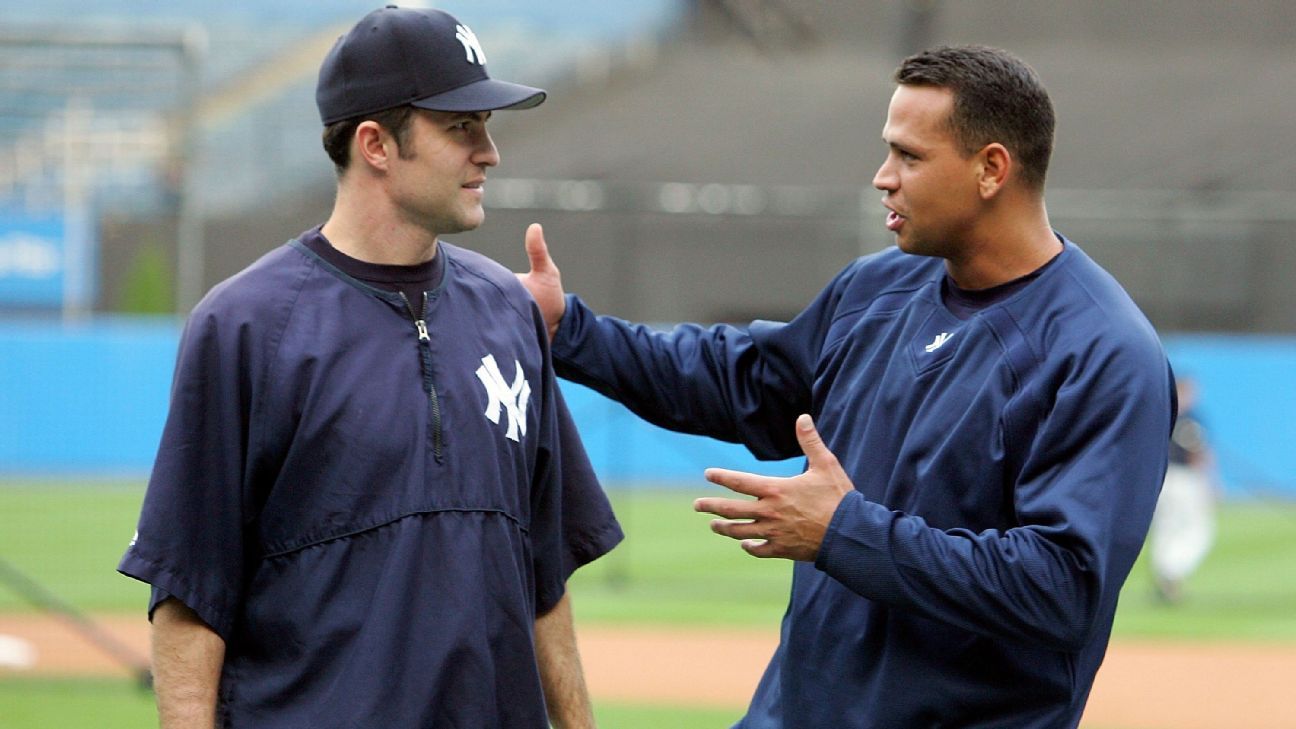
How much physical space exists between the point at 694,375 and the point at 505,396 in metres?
0.94

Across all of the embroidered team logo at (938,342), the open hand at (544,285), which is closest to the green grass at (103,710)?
the open hand at (544,285)

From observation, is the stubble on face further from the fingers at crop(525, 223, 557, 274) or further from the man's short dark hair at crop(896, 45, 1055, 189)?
the fingers at crop(525, 223, 557, 274)

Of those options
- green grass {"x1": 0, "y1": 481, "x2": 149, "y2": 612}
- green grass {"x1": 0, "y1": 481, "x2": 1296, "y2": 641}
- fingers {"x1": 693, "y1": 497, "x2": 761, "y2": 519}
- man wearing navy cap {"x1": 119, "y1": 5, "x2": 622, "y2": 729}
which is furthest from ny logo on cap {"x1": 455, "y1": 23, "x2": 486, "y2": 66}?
green grass {"x1": 0, "y1": 481, "x2": 149, "y2": 612}

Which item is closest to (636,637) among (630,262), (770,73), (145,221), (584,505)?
(145,221)

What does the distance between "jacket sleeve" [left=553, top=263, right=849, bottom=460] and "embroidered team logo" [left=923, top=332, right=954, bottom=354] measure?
60cm

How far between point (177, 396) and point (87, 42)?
6198mm

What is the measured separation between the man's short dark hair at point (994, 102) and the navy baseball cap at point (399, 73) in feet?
3.17

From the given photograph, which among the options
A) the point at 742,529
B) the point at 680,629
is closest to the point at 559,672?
the point at 742,529

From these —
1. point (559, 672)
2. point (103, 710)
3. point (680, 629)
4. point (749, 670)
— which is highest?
point (559, 672)

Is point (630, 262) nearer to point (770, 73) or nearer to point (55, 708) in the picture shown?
point (770, 73)

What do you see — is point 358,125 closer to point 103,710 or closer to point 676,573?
point 103,710

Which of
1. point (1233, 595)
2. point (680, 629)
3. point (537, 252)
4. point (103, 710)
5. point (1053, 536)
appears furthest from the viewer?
point (1233, 595)

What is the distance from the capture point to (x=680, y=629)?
1230 centimetres

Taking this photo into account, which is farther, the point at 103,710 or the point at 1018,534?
the point at 103,710
